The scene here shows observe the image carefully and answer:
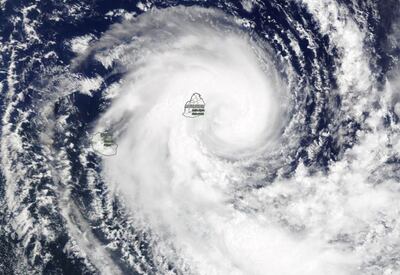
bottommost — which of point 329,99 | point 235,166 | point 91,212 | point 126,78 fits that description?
point 91,212

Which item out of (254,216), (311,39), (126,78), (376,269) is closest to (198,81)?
(126,78)

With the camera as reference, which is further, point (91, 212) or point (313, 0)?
A: point (91, 212)

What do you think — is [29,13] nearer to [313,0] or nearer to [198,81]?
[198,81]

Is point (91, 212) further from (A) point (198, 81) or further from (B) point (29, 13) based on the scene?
(B) point (29, 13)

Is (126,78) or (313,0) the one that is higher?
(313,0)

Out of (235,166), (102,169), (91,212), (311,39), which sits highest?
(311,39)

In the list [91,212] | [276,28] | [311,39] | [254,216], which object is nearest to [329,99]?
[311,39]
